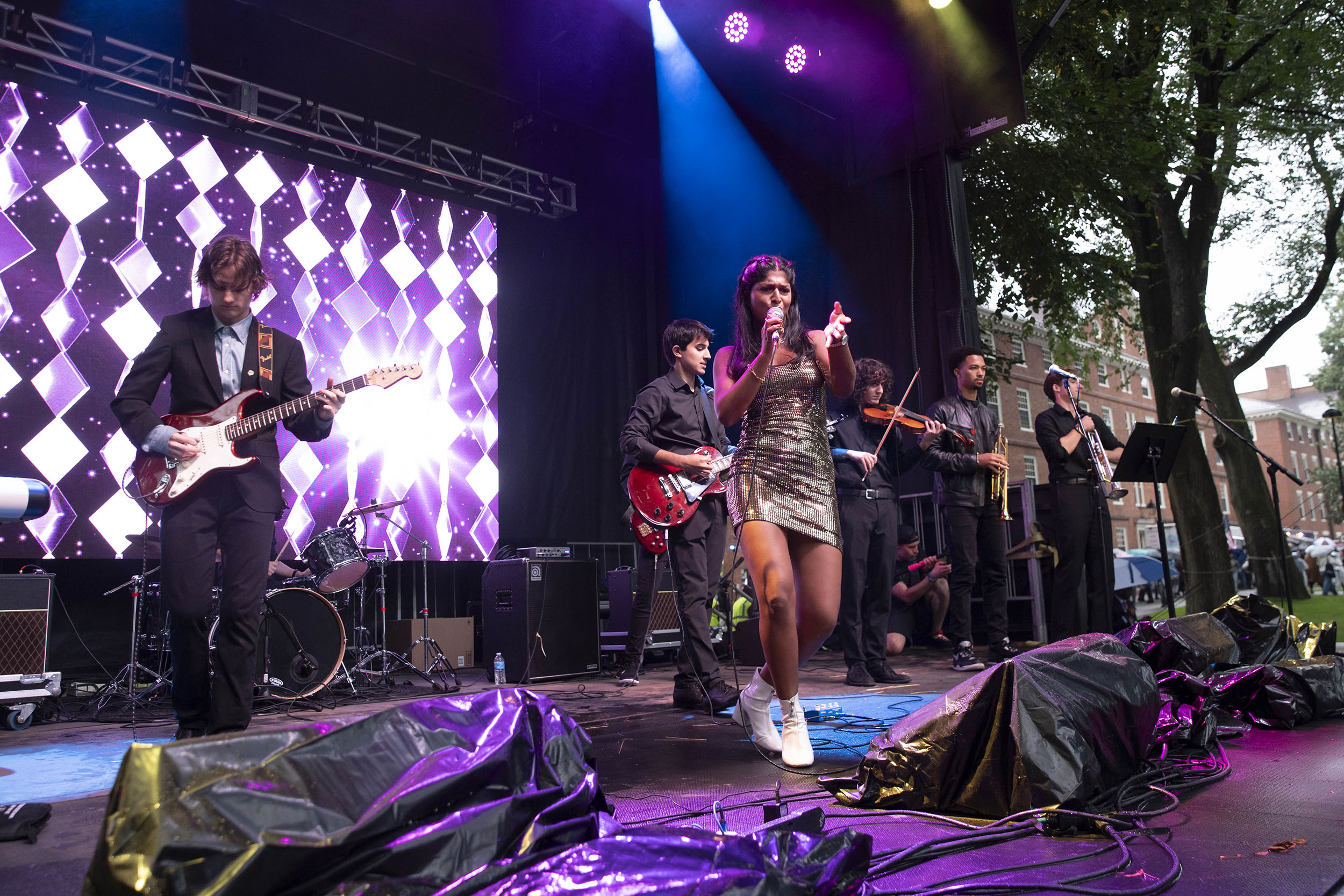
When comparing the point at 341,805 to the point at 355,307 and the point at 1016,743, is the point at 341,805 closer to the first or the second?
the point at 1016,743

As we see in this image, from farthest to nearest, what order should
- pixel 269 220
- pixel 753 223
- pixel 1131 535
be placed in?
pixel 1131 535 < pixel 753 223 < pixel 269 220

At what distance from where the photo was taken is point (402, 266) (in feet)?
27.9

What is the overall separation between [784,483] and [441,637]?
241 inches

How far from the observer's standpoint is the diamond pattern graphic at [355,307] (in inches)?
315

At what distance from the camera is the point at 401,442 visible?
26.7 ft

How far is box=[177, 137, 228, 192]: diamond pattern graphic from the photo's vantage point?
7379mm

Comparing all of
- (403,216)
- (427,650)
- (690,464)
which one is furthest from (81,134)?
(690,464)

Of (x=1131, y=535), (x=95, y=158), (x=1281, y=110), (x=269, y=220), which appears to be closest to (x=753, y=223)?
(x=269, y=220)

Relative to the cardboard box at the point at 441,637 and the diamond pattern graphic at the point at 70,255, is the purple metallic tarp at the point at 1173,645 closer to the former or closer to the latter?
the cardboard box at the point at 441,637

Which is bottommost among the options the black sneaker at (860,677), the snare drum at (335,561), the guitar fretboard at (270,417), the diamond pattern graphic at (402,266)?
the black sneaker at (860,677)

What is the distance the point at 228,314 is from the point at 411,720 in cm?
271

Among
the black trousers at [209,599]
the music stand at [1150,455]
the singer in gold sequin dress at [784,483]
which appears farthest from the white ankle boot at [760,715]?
the music stand at [1150,455]

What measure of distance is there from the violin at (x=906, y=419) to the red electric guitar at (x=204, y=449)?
148 inches

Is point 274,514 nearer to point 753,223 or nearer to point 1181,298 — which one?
point 753,223
